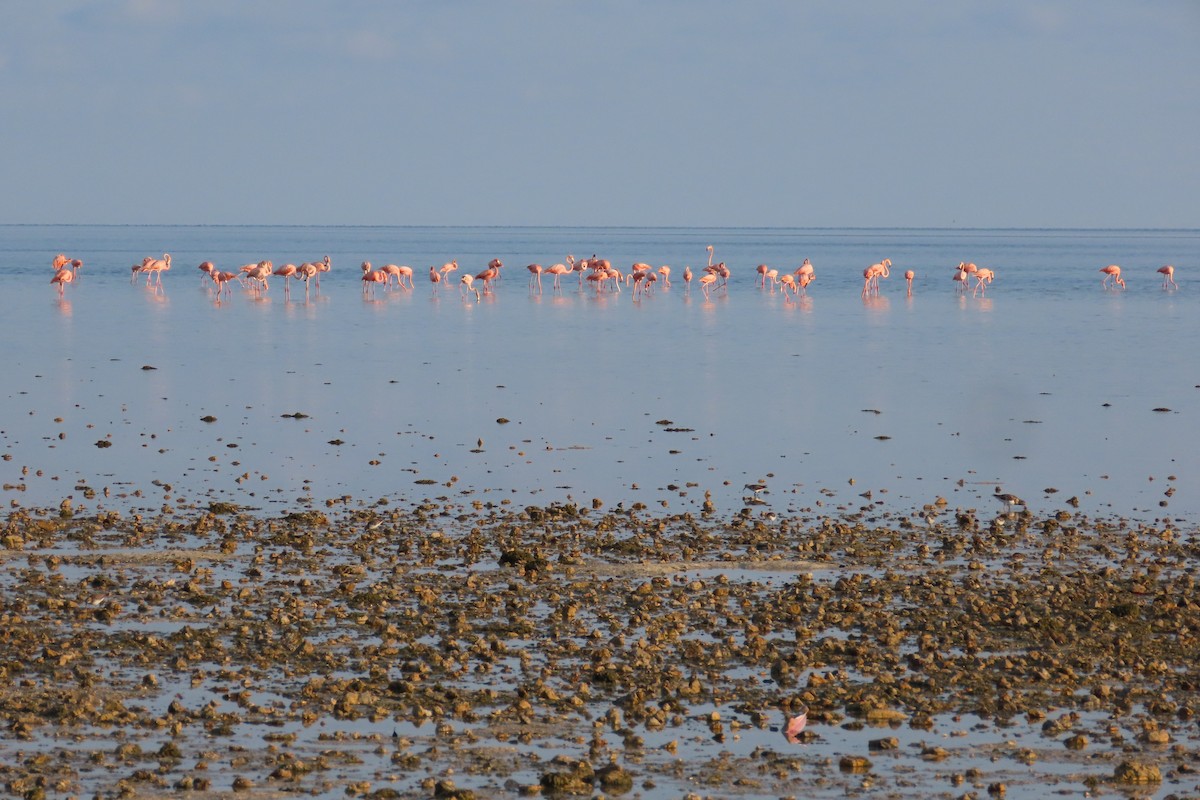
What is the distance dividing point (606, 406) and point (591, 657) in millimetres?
10303

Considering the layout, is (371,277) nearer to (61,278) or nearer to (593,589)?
(61,278)

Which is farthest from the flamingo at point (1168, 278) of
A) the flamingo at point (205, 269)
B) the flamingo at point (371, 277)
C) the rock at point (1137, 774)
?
the rock at point (1137, 774)

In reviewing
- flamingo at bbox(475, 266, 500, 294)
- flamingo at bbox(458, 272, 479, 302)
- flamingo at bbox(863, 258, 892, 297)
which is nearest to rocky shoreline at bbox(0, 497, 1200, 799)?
flamingo at bbox(458, 272, 479, 302)

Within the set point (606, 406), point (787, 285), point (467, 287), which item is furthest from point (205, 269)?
point (606, 406)

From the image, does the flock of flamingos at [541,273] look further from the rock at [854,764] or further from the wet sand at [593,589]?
the rock at [854,764]

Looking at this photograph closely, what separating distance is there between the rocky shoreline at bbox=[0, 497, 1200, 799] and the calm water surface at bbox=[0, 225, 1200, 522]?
151 cm

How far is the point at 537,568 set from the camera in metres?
9.48

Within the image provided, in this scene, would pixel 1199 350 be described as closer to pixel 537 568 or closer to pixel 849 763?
pixel 537 568

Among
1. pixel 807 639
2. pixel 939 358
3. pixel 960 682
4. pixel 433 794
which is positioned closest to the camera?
pixel 433 794

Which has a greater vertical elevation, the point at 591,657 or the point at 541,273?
the point at 541,273

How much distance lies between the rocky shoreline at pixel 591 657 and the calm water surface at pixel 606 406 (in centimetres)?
151

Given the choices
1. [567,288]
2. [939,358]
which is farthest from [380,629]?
[567,288]

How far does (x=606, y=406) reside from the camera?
17.9 metres

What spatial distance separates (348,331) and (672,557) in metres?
20.7
